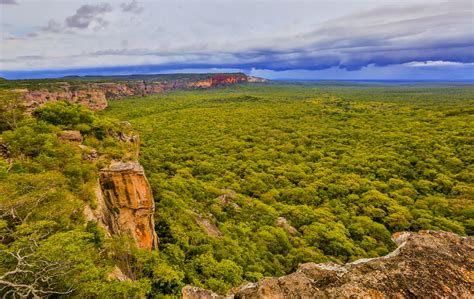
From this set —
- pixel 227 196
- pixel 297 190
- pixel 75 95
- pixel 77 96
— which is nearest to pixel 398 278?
pixel 227 196

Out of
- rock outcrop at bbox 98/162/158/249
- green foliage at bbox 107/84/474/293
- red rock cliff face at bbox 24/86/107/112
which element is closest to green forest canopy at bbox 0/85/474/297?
green foliage at bbox 107/84/474/293

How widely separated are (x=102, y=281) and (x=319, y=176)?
41851 mm

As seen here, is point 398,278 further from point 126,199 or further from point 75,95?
point 75,95

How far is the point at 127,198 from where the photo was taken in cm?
1966

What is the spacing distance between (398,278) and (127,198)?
18.2m

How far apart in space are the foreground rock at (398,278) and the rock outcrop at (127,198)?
39.2 feet

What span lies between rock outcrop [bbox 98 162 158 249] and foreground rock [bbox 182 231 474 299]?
11952mm

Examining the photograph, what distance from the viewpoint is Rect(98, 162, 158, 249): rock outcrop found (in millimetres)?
19216

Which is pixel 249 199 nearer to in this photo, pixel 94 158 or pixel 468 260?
pixel 94 158

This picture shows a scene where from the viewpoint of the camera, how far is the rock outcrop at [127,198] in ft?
63.0

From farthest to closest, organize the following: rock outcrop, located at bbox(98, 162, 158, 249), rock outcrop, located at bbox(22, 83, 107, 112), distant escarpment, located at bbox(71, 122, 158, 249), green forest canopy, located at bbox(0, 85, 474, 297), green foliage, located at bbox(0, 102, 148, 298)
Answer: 1. rock outcrop, located at bbox(22, 83, 107, 112)
2. rock outcrop, located at bbox(98, 162, 158, 249)
3. distant escarpment, located at bbox(71, 122, 158, 249)
4. green forest canopy, located at bbox(0, 85, 474, 297)
5. green foliage, located at bbox(0, 102, 148, 298)

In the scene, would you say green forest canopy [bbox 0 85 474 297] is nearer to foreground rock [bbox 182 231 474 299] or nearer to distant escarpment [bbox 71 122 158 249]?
distant escarpment [bbox 71 122 158 249]

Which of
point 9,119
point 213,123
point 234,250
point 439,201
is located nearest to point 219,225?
point 234,250

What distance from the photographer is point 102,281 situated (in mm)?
11078
